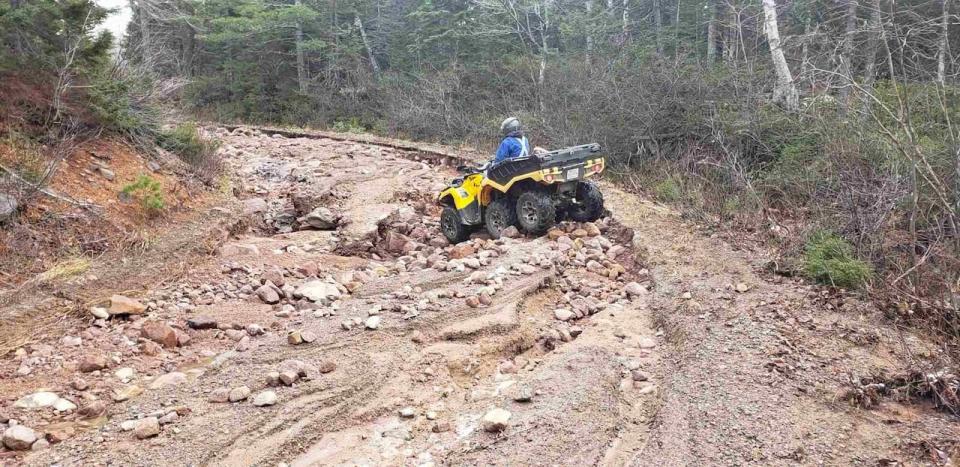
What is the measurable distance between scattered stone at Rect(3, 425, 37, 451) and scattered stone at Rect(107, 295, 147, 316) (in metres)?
1.96

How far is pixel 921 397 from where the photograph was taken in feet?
13.8

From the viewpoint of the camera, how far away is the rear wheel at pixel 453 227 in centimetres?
916

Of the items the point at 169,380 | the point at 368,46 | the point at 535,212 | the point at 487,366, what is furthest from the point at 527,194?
the point at 368,46

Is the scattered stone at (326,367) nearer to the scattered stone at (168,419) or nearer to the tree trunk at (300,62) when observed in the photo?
the scattered stone at (168,419)

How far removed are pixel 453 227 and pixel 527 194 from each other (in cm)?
138

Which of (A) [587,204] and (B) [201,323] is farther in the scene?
(A) [587,204]

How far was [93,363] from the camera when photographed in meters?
5.09

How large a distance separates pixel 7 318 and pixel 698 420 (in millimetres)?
5712

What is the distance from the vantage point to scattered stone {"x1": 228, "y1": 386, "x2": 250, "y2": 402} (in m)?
4.62

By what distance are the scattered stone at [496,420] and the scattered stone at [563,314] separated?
6.70 ft

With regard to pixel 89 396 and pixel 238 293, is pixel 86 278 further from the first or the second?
pixel 89 396

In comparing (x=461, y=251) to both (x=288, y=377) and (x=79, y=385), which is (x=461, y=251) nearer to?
(x=288, y=377)

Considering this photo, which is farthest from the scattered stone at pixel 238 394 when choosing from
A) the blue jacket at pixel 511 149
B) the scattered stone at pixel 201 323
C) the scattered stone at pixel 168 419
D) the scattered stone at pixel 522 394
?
the blue jacket at pixel 511 149

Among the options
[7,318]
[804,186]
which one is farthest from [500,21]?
[7,318]
